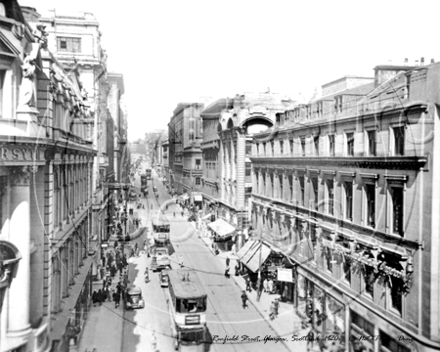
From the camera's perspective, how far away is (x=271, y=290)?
71.0 ft

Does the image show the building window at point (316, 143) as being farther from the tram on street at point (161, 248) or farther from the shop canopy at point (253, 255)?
the tram on street at point (161, 248)

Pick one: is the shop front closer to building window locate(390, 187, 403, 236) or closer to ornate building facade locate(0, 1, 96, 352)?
building window locate(390, 187, 403, 236)

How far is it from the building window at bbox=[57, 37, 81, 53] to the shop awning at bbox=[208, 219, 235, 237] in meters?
20.9

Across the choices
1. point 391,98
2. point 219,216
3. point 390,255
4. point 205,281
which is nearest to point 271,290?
point 205,281

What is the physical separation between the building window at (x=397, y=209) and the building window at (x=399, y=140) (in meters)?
1.07

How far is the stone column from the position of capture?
27.2 feet

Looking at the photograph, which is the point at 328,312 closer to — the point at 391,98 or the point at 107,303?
the point at 391,98

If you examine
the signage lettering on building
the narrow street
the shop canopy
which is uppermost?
the signage lettering on building

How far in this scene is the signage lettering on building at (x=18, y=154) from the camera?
783 centimetres

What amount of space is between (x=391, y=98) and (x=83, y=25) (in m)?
8.99

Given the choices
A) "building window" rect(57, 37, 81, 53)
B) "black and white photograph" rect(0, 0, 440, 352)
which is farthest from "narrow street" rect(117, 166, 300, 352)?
"building window" rect(57, 37, 81, 53)

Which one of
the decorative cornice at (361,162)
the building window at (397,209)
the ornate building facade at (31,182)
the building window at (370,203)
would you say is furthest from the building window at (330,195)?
the ornate building facade at (31,182)

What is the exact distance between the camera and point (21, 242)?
330 inches

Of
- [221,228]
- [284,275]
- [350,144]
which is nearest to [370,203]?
[350,144]
